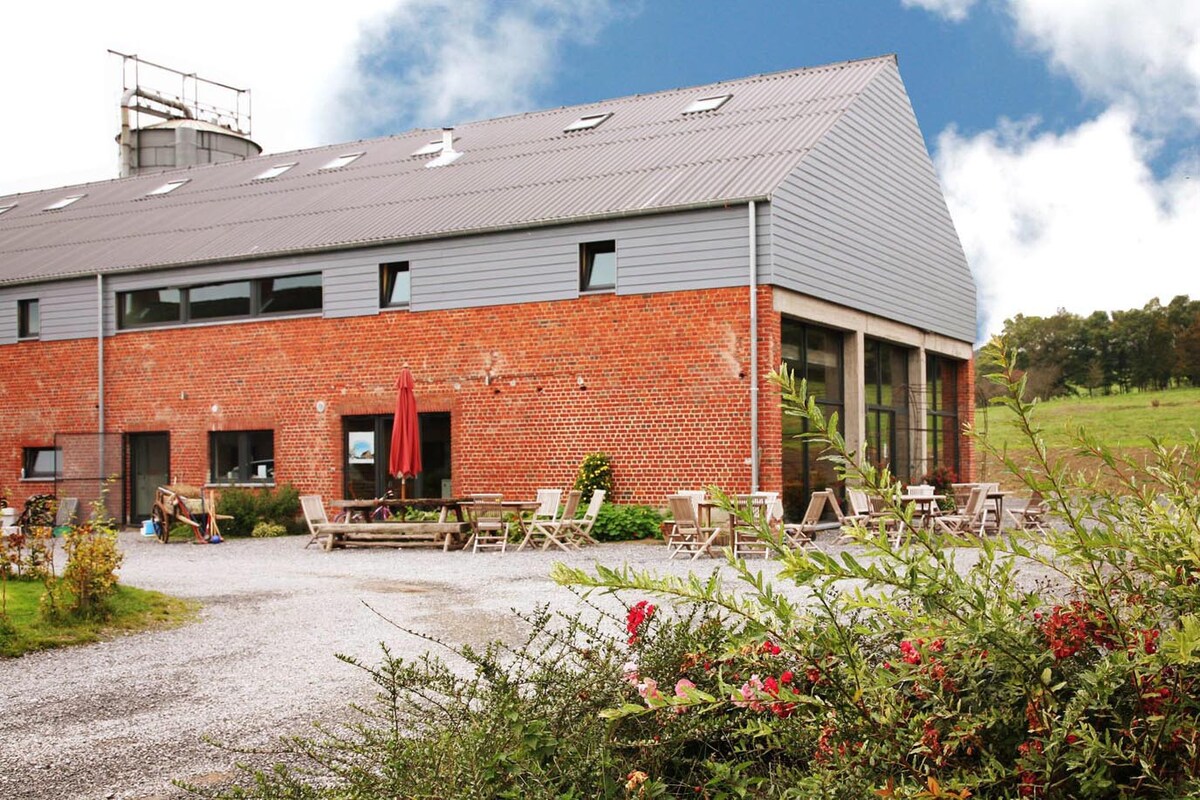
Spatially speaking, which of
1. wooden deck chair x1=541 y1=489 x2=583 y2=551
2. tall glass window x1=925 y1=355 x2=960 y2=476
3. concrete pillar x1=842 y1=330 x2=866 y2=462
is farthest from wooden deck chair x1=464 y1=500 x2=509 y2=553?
tall glass window x1=925 y1=355 x2=960 y2=476

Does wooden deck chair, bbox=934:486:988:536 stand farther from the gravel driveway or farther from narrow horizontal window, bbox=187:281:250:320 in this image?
narrow horizontal window, bbox=187:281:250:320

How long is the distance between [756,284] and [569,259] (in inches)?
129

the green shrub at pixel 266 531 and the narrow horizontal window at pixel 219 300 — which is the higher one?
the narrow horizontal window at pixel 219 300

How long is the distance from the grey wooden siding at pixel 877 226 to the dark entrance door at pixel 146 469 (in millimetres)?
12891

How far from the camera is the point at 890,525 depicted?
15750 mm

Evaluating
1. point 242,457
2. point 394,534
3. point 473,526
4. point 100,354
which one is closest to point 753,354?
point 473,526

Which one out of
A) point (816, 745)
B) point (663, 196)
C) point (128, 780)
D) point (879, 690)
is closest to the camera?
point (879, 690)

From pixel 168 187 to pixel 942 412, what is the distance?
1912cm

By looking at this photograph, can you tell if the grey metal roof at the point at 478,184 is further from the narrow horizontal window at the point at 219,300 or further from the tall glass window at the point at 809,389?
the tall glass window at the point at 809,389

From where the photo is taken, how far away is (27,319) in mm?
23844

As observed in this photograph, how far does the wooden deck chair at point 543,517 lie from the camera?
49.2ft

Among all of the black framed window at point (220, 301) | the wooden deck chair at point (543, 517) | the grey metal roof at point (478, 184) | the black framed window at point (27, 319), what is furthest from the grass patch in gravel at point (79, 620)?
the black framed window at point (27, 319)

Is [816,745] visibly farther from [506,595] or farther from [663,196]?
[663,196]

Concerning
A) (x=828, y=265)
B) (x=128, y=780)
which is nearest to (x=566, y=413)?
(x=828, y=265)
